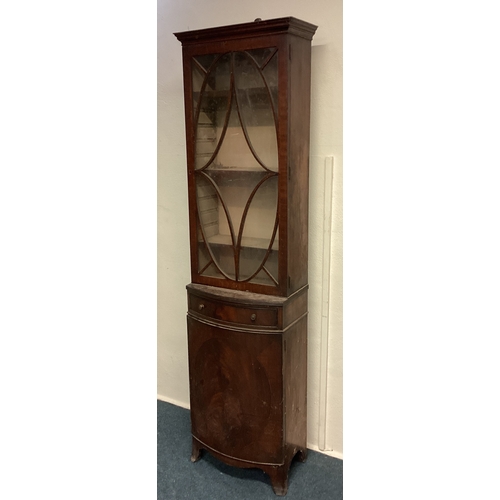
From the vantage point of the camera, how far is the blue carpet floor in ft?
6.31

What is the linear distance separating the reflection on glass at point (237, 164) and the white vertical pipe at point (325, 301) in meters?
0.25

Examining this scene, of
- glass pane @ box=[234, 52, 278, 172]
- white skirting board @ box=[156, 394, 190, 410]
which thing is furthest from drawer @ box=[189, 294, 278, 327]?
white skirting board @ box=[156, 394, 190, 410]

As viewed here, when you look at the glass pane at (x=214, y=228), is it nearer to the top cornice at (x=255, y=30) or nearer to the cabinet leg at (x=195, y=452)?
the top cornice at (x=255, y=30)

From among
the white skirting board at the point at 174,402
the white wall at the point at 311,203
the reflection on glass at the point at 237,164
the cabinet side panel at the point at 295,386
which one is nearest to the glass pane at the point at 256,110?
the reflection on glass at the point at 237,164

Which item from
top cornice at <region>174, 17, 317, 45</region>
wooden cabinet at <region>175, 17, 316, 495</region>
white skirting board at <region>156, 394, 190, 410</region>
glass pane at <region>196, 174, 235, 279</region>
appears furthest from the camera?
white skirting board at <region>156, 394, 190, 410</region>

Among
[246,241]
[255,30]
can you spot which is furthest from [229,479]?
[255,30]

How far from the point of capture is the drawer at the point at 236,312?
182 cm

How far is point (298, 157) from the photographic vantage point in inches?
70.7

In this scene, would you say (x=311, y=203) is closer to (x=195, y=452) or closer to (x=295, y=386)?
(x=295, y=386)

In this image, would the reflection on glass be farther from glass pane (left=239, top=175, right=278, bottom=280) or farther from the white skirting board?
the white skirting board

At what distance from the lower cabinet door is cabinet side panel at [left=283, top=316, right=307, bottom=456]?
0.04 metres
